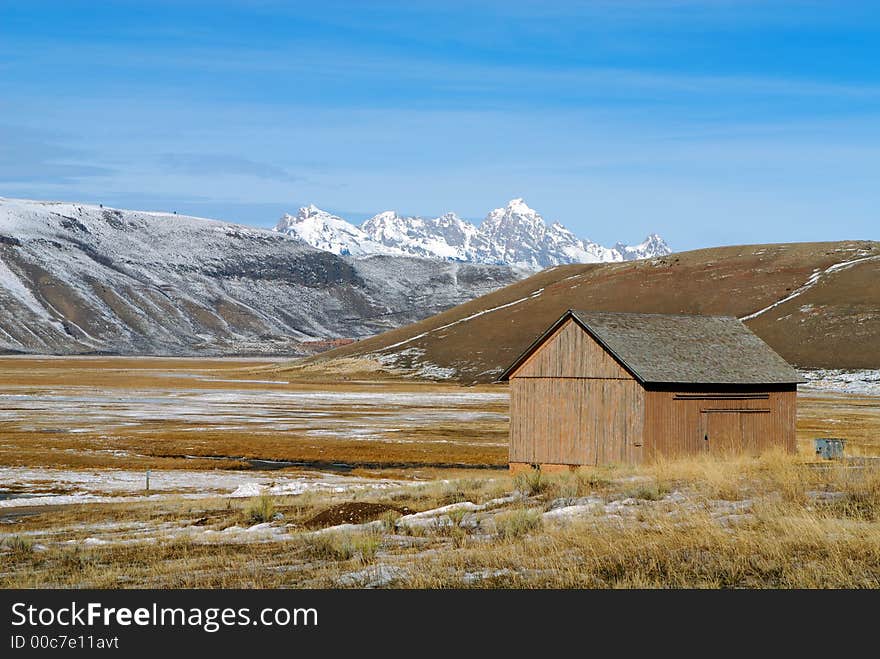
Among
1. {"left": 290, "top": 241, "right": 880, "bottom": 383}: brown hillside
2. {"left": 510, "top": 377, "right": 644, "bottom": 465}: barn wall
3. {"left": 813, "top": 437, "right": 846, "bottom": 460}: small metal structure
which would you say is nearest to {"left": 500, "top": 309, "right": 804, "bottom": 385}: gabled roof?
{"left": 510, "top": 377, "right": 644, "bottom": 465}: barn wall

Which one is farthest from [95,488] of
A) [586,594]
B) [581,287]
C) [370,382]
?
[581,287]

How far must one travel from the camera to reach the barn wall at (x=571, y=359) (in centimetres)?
4166

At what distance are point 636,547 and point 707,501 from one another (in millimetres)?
5722

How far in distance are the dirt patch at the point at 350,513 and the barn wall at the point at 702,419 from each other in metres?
16.6

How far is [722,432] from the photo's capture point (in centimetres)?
4244

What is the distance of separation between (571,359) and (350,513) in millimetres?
20309

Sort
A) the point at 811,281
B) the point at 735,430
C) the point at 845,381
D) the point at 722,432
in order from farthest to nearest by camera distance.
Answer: the point at 811,281 < the point at 845,381 < the point at 735,430 < the point at 722,432

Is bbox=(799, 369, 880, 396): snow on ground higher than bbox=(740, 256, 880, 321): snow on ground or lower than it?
lower

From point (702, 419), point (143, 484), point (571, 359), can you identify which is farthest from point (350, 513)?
point (702, 419)

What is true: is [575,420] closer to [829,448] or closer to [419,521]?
[829,448]

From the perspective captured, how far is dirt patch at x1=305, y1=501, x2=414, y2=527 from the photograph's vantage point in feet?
77.4

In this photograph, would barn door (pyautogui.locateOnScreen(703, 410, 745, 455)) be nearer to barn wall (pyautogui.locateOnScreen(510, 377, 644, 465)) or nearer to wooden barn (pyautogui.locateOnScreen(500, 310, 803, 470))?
wooden barn (pyautogui.locateOnScreen(500, 310, 803, 470))

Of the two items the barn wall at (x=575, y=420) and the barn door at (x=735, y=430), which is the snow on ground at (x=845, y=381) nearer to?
the barn door at (x=735, y=430)

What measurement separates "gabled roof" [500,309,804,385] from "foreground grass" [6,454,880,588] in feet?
50.7
